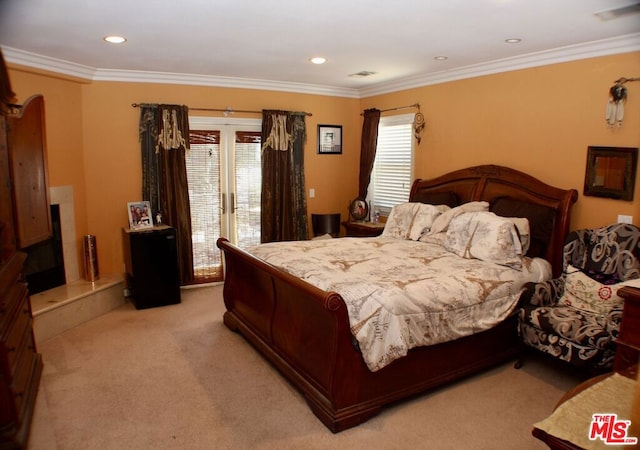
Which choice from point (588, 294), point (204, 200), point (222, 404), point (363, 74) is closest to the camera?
point (222, 404)

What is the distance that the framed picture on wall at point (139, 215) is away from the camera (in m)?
4.79

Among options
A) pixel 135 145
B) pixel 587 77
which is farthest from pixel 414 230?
pixel 135 145

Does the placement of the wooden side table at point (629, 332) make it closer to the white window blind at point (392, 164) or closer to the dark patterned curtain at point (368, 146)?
the white window blind at point (392, 164)

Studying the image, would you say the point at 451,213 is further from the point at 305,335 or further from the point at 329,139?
the point at 329,139

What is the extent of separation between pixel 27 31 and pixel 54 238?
2.07 meters

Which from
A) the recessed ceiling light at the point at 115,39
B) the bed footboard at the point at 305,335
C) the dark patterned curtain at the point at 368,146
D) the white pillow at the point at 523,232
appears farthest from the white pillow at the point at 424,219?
the recessed ceiling light at the point at 115,39

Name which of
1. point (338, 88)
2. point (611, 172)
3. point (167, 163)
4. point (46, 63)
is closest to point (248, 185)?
point (167, 163)

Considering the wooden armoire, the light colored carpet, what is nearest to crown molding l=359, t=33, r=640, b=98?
the light colored carpet

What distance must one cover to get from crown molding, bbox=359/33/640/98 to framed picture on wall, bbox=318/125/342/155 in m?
0.84

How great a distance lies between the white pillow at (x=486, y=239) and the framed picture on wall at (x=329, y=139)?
2.54 meters

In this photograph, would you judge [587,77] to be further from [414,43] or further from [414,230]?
[414,230]

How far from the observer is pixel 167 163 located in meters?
4.95

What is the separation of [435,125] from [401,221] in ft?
4.05

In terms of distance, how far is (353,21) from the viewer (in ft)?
9.78
